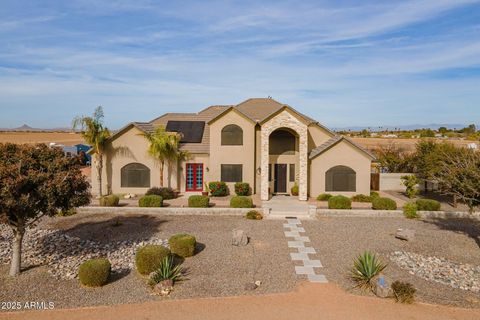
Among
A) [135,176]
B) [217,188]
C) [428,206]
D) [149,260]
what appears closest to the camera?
[149,260]

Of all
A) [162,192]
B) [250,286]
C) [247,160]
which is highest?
[247,160]

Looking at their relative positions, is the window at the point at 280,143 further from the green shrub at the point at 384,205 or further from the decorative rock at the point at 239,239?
the decorative rock at the point at 239,239

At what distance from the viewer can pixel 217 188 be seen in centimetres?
2761

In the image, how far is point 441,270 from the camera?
48.0 ft

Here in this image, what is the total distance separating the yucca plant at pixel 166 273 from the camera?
42.3 feet

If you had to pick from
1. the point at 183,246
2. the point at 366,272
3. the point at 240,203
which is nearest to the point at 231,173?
the point at 240,203

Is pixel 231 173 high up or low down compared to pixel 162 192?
up

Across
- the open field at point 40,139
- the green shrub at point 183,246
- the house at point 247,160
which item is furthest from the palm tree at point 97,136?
the open field at point 40,139

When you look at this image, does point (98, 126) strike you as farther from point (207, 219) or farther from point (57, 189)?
point (57, 189)

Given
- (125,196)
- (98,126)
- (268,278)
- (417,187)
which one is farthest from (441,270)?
(98,126)

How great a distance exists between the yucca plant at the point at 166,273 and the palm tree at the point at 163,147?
14.9m

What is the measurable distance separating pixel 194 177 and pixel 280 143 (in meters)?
7.56

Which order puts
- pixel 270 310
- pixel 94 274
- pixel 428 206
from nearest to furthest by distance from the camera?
pixel 270 310 < pixel 94 274 < pixel 428 206

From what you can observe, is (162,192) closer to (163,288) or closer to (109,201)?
(109,201)
